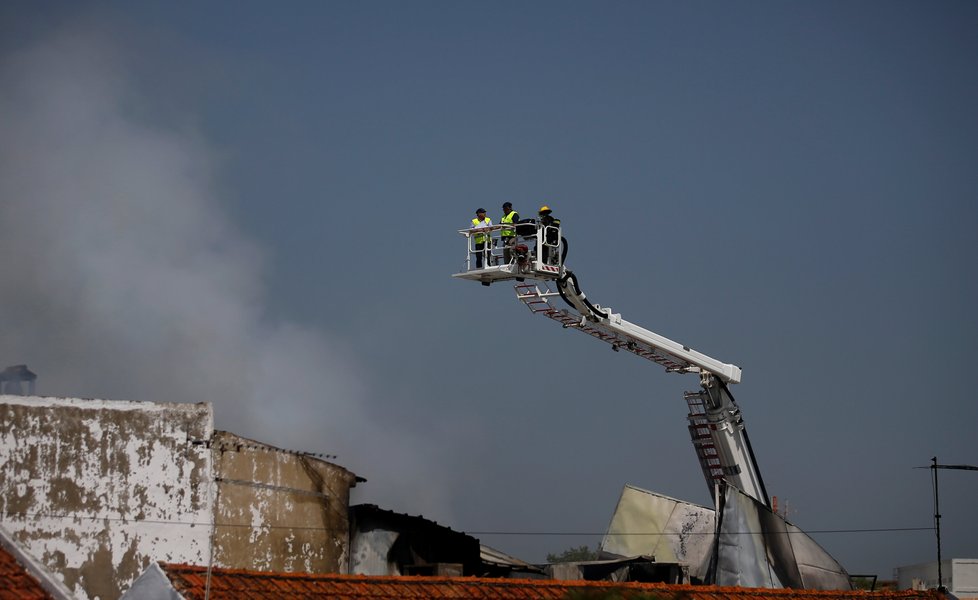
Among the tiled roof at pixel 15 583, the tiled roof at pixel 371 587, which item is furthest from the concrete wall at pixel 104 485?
the tiled roof at pixel 371 587

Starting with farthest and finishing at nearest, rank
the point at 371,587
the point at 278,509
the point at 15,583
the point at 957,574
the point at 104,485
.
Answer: the point at 957,574
the point at 278,509
the point at 104,485
the point at 371,587
the point at 15,583

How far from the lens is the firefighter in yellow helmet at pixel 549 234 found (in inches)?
1366

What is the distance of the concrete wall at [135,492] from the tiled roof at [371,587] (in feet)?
18.7

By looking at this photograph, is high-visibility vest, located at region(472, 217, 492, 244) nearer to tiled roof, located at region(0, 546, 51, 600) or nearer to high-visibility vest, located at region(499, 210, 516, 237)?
high-visibility vest, located at region(499, 210, 516, 237)

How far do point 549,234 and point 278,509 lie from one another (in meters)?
9.53

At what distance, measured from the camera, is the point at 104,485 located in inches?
1200

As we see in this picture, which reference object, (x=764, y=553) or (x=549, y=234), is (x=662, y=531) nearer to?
(x=764, y=553)

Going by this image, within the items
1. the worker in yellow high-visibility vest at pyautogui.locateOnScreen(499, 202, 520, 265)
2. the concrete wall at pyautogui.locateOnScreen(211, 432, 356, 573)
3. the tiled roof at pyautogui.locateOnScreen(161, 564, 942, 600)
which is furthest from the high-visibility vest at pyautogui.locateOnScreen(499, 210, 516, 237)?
the tiled roof at pyautogui.locateOnScreen(161, 564, 942, 600)

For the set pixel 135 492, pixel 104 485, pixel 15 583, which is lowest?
pixel 15 583

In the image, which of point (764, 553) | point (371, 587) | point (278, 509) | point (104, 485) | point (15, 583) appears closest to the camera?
point (15, 583)

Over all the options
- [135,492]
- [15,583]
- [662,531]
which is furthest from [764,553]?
[15,583]

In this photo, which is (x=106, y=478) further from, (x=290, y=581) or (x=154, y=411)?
(x=290, y=581)

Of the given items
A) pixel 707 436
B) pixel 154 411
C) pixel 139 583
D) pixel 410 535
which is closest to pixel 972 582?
pixel 707 436

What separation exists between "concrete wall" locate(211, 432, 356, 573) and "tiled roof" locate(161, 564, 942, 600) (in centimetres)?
845
